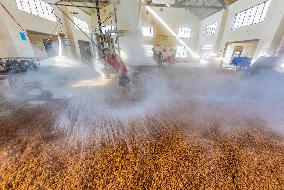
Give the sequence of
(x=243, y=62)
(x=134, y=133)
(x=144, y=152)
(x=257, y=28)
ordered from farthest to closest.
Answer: (x=243, y=62) < (x=257, y=28) < (x=134, y=133) < (x=144, y=152)

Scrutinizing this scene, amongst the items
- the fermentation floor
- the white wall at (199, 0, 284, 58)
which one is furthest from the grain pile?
the white wall at (199, 0, 284, 58)

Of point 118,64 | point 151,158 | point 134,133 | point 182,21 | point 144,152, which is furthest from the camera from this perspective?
point 182,21

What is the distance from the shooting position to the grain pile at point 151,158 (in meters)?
1.80

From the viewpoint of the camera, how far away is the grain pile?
1.80 metres

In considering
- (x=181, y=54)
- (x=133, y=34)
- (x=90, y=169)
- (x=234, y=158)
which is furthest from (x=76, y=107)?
(x=181, y=54)

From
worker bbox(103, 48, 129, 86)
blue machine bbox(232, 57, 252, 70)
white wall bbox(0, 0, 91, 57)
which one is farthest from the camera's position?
blue machine bbox(232, 57, 252, 70)

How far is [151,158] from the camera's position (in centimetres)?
221

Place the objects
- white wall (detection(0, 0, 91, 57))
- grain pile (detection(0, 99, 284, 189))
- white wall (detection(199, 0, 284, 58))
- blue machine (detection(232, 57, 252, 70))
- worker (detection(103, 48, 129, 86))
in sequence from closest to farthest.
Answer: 1. grain pile (detection(0, 99, 284, 189))
2. worker (detection(103, 48, 129, 86))
3. white wall (detection(0, 0, 91, 57))
4. white wall (detection(199, 0, 284, 58))
5. blue machine (detection(232, 57, 252, 70))

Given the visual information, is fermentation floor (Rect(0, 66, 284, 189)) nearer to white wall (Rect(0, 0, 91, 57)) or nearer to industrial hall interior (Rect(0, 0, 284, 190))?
industrial hall interior (Rect(0, 0, 284, 190))

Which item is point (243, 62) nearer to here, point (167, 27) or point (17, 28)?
point (167, 27)

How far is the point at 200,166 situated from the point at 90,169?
1609 mm

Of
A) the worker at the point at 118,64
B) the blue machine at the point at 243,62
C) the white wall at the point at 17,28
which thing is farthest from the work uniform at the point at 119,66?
the blue machine at the point at 243,62

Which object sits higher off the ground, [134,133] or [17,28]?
[17,28]

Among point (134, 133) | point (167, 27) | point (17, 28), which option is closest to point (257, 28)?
point (167, 27)
